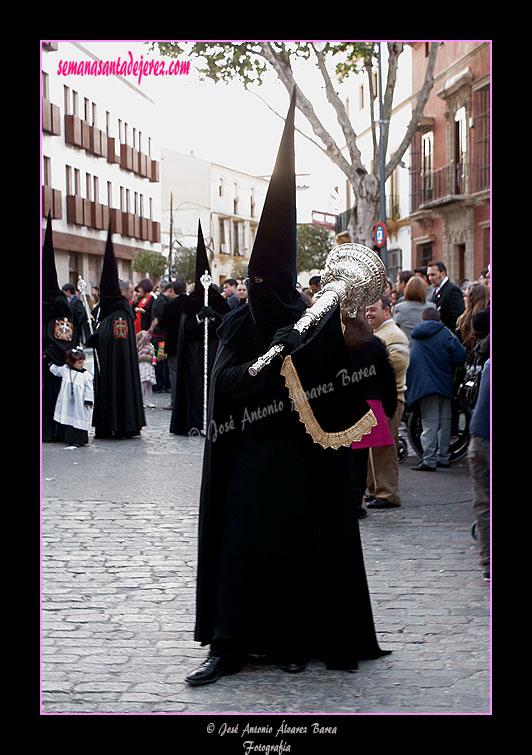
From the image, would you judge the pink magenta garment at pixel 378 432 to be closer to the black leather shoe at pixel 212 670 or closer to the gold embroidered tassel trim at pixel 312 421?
the gold embroidered tassel trim at pixel 312 421

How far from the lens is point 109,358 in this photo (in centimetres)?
1341

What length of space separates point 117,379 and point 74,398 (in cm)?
96

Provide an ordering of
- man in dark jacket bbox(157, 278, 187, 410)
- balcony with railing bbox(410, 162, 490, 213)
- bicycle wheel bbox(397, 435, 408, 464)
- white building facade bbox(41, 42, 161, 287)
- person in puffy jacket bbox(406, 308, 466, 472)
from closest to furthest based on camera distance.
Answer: person in puffy jacket bbox(406, 308, 466, 472) → bicycle wheel bbox(397, 435, 408, 464) → man in dark jacket bbox(157, 278, 187, 410) → balcony with railing bbox(410, 162, 490, 213) → white building facade bbox(41, 42, 161, 287)

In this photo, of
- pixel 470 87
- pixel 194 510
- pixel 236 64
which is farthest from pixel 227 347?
pixel 470 87

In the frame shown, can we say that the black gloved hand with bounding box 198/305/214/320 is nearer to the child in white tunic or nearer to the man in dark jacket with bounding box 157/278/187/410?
the man in dark jacket with bounding box 157/278/187/410

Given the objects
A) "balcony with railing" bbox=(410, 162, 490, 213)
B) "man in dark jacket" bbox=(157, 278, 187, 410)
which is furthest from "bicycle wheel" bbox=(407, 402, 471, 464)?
"balcony with railing" bbox=(410, 162, 490, 213)

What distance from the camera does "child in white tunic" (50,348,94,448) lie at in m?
12.5

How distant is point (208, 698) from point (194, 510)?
413 centimetres

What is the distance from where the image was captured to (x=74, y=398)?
12.5m

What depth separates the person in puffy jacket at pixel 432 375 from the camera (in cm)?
1005

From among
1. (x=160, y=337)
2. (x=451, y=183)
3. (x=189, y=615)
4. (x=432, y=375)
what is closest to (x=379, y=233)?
(x=160, y=337)

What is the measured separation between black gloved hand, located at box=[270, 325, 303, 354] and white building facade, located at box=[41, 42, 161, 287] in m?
27.5

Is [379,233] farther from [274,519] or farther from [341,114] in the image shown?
[274,519]
